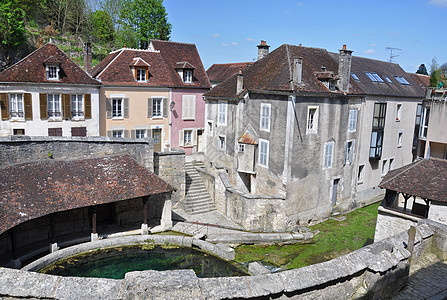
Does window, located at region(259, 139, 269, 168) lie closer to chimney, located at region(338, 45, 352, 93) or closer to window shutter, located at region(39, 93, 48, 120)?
chimney, located at region(338, 45, 352, 93)

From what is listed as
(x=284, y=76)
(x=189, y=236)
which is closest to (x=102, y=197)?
(x=189, y=236)

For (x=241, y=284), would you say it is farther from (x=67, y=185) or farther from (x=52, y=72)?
(x=52, y=72)

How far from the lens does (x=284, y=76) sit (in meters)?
18.3

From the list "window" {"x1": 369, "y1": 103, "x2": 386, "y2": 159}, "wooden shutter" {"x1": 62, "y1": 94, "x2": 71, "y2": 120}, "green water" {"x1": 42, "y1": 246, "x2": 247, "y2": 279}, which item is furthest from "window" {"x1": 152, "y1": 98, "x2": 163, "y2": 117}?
"window" {"x1": 369, "y1": 103, "x2": 386, "y2": 159}

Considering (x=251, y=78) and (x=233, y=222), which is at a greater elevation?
(x=251, y=78)

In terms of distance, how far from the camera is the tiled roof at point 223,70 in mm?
33938

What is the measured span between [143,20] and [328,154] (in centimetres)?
2871

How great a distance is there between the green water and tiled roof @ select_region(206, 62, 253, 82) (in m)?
22.0

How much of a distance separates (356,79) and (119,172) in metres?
15.7

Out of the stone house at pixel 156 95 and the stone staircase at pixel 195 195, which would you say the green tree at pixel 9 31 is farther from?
the stone staircase at pixel 195 195

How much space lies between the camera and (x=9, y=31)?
90.9 feet

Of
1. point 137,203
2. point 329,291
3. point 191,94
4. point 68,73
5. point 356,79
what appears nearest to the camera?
point 329,291

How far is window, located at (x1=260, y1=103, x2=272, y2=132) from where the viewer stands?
18828mm

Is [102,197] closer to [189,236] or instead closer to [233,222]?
[189,236]
